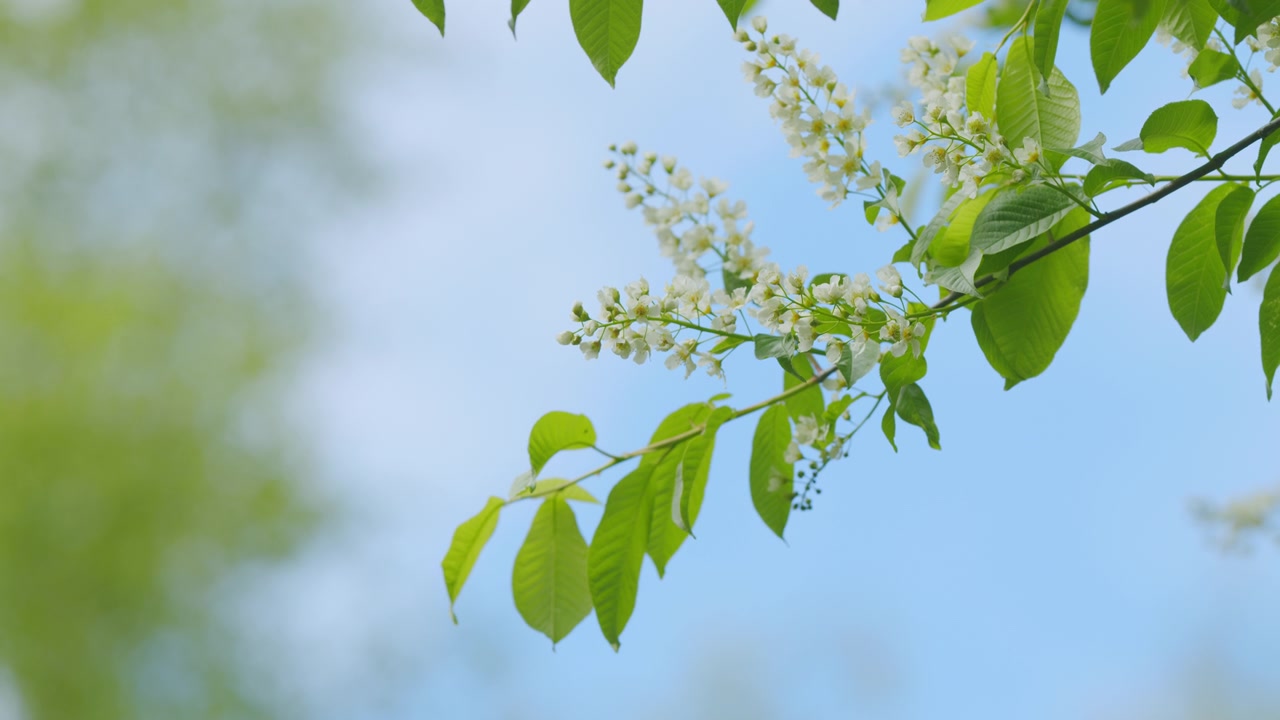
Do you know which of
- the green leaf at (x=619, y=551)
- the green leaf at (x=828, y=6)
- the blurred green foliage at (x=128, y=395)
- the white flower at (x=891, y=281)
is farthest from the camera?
the blurred green foliage at (x=128, y=395)

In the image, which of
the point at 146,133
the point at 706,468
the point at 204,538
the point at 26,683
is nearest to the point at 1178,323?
the point at 706,468

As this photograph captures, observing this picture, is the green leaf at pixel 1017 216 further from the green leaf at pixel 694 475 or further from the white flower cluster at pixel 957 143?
the green leaf at pixel 694 475

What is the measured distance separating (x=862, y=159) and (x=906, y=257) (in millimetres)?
85

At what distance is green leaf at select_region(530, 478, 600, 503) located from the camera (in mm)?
878

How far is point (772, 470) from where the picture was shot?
85 cm

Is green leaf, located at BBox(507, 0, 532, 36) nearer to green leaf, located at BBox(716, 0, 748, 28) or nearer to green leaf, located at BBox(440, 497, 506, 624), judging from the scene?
green leaf, located at BBox(716, 0, 748, 28)

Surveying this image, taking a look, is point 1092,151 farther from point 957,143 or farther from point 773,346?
point 773,346

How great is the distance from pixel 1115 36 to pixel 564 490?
0.55 metres

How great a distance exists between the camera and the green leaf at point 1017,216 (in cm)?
61

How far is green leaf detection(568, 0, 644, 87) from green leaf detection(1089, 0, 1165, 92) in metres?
0.30

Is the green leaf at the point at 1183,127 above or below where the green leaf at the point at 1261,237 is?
above

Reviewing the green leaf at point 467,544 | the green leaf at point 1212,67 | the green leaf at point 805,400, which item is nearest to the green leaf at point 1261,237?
the green leaf at point 1212,67

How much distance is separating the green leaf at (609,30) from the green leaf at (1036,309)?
0.30 metres

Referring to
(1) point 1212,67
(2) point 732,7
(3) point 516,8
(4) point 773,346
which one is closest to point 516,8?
(3) point 516,8
